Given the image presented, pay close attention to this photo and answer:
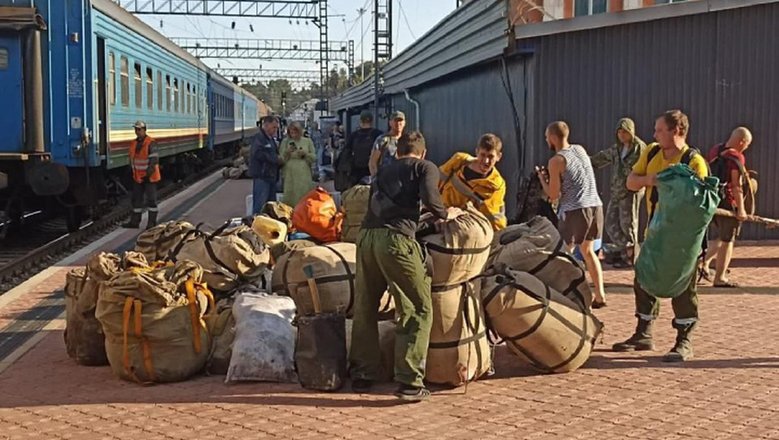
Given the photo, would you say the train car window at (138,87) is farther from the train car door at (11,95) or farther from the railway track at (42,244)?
the train car door at (11,95)

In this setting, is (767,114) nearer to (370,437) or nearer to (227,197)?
→ (370,437)

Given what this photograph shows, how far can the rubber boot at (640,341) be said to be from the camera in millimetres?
7625

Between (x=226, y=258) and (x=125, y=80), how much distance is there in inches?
383

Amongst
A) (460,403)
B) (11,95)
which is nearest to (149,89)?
(11,95)

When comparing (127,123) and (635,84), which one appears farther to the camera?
(127,123)

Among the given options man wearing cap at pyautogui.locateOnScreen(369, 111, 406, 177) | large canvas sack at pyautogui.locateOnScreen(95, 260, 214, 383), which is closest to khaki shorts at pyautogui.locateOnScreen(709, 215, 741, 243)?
man wearing cap at pyautogui.locateOnScreen(369, 111, 406, 177)

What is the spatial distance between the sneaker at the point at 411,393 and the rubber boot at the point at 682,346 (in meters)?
2.03

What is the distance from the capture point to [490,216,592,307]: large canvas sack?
7590mm

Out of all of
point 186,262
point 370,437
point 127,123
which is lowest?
point 370,437

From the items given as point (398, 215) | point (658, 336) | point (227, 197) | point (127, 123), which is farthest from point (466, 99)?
point (398, 215)

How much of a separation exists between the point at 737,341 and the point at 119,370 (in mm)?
4807

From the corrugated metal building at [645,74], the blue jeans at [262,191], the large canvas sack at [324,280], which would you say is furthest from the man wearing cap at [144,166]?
the large canvas sack at [324,280]

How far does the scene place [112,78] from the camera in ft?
51.5

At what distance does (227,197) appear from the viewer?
22516 mm
